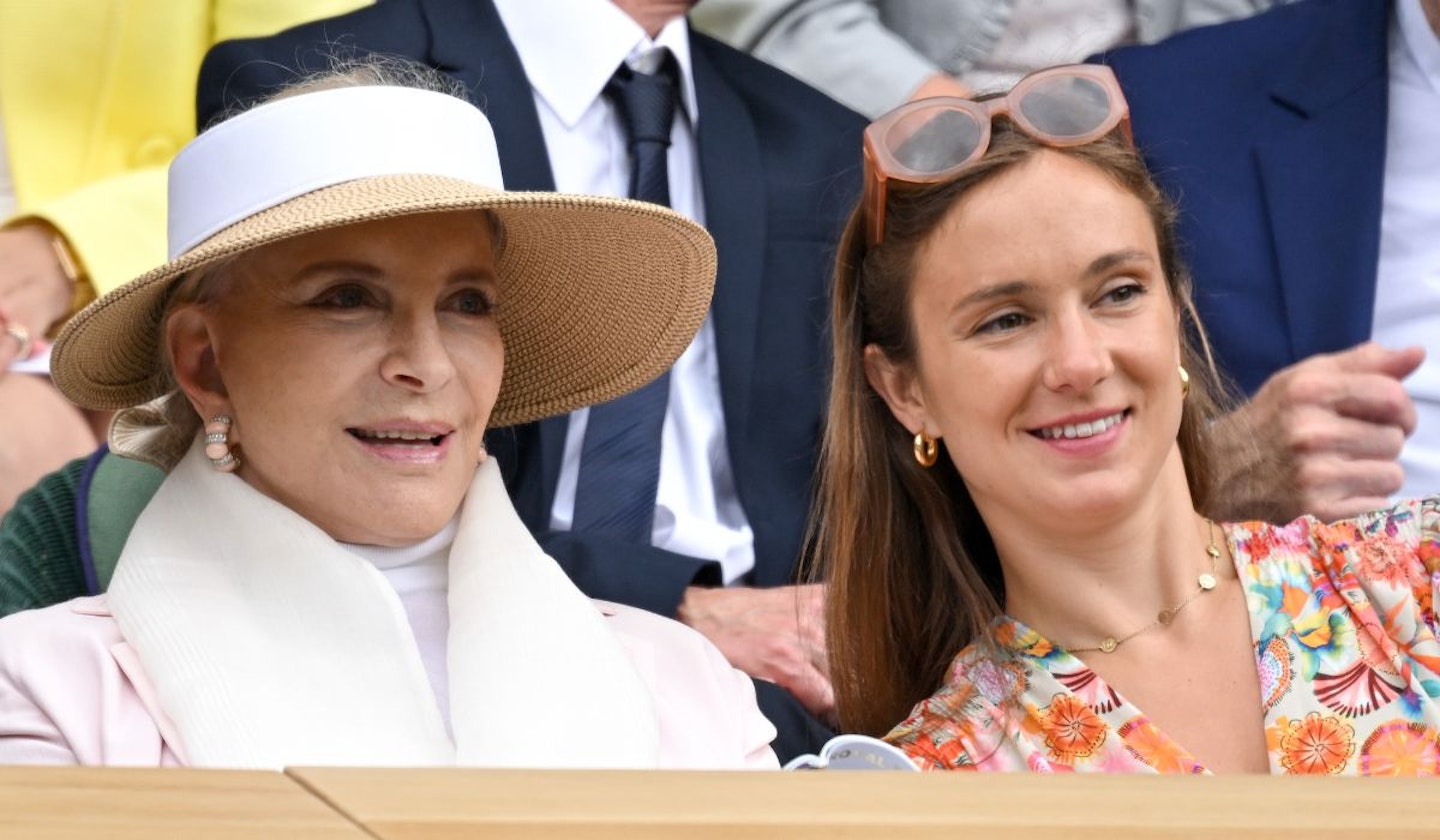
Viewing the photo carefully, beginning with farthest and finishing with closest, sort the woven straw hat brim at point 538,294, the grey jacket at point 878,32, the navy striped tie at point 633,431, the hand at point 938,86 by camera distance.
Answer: the grey jacket at point 878,32, the hand at point 938,86, the navy striped tie at point 633,431, the woven straw hat brim at point 538,294

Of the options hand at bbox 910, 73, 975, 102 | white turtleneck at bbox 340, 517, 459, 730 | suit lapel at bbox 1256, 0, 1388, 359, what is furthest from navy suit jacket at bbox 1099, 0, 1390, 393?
white turtleneck at bbox 340, 517, 459, 730

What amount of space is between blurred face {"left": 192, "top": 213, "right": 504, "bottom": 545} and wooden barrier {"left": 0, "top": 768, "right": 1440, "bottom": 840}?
3.42 feet

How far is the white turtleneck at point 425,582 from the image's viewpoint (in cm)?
239

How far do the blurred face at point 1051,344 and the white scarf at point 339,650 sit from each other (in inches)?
A: 20.5

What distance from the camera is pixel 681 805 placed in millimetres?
1253

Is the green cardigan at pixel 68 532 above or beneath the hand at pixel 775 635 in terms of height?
above

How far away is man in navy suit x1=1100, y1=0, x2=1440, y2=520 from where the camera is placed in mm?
3264

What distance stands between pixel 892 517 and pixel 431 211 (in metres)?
0.72

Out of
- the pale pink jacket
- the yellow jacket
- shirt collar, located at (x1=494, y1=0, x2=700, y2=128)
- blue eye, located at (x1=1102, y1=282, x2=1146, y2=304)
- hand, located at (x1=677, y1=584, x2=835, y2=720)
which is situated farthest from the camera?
the yellow jacket

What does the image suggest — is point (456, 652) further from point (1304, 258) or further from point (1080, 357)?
point (1304, 258)

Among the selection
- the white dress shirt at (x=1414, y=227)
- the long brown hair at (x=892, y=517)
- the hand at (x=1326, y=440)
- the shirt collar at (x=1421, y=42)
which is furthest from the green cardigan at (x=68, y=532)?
the shirt collar at (x=1421, y=42)

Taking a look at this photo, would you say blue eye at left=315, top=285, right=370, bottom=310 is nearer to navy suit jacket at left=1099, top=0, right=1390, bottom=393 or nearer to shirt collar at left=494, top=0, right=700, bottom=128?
shirt collar at left=494, top=0, right=700, bottom=128

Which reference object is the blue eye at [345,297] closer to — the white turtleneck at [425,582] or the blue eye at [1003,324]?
the white turtleneck at [425,582]

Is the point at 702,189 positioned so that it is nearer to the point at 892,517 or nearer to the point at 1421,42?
the point at 892,517
